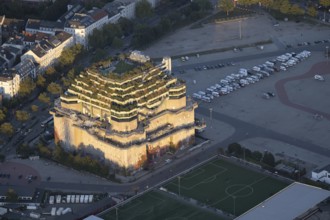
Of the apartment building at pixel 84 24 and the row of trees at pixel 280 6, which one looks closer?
the apartment building at pixel 84 24

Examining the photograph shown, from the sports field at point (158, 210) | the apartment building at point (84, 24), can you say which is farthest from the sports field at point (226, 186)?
the apartment building at point (84, 24)

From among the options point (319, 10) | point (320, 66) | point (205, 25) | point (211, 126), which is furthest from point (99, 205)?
point (319, 10)

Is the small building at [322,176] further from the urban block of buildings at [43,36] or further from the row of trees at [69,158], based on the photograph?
the urban block of buildings at [43,36]

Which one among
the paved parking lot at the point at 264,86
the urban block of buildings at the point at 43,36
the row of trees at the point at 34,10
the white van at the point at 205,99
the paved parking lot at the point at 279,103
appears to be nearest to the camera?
the paved parking lot at the point at 264,86

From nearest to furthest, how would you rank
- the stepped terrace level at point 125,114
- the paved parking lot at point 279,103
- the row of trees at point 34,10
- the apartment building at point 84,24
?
the stepped terrace level at point 125,114 → the paved parking lot at point 279,103 → the apartment building at point 84,24 → the row of trees at point 34,10

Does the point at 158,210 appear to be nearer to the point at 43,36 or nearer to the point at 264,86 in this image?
the point at 264,86

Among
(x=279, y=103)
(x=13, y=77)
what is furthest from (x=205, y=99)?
(x=13, y=77)
